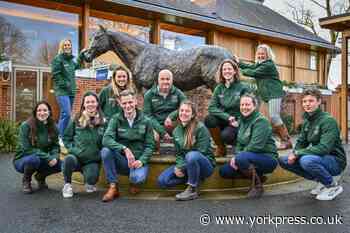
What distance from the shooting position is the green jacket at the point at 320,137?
4574 millimetres

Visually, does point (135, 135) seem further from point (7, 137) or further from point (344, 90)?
point (344, 90)

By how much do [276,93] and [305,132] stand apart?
142cm

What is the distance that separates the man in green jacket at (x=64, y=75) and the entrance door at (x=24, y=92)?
6.49m

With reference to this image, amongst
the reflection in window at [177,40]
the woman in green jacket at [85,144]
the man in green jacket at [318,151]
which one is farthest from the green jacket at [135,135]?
the reflection in window at [177,40]

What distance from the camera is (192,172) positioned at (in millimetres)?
4617

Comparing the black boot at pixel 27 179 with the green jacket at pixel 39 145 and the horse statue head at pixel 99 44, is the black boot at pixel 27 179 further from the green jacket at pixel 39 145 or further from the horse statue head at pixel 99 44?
the horse statue head at pixel 99 44

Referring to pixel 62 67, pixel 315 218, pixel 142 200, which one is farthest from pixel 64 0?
pixel 315 218

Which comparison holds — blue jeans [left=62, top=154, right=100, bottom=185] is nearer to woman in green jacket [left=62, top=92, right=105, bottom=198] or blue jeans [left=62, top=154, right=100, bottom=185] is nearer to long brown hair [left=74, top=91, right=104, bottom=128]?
woman in green jacket [left=62, top=92, right=105, bottom=198]

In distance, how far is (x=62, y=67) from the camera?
723 cm

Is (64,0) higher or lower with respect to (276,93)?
higher

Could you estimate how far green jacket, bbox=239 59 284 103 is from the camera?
6.01 m

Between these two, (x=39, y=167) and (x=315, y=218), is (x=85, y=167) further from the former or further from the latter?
(x=315, y=218)

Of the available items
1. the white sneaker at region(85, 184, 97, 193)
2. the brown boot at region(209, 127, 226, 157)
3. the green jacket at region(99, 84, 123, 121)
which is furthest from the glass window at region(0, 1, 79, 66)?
the brown boot at region(209, 127, 226, 157)

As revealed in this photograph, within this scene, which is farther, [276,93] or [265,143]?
[276,93]
